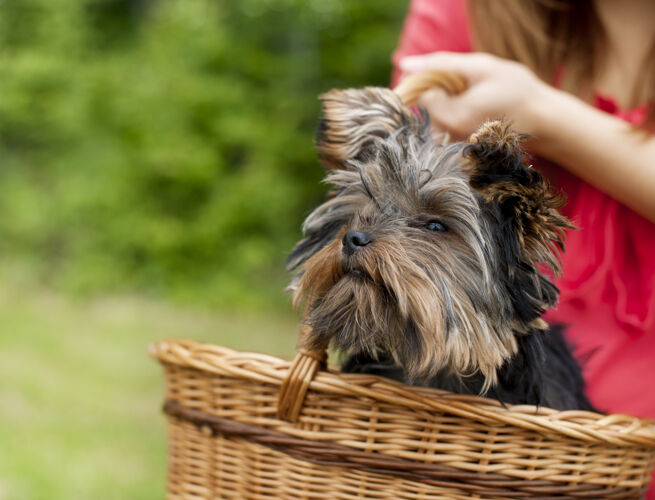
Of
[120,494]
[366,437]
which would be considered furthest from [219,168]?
[366,437]

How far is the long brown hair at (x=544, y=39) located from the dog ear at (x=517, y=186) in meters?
1.15

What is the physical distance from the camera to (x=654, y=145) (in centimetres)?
227

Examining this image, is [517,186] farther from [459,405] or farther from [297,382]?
[297,382]

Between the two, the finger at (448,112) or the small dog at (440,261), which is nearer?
the small dog at (440,261)

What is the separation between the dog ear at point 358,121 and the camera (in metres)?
2.13

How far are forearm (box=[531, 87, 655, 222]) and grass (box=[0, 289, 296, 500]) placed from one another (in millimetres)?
2860

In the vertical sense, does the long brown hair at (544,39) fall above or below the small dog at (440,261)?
above

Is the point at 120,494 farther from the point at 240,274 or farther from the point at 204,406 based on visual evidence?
the point at 240,274

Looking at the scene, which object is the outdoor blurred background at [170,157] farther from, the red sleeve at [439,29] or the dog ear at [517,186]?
the dog ear at [517,186]

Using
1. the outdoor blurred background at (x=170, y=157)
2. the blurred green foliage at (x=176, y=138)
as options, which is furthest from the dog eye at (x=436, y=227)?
the blurred green foliage at (x=176, y=138)

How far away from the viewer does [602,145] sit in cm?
230

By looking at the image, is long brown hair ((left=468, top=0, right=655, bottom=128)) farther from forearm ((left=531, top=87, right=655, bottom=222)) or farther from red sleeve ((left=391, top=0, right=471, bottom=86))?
forearm ((left=531, top=87, right=655, bottom=222))

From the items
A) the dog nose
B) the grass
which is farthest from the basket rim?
the grass

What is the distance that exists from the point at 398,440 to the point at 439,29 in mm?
1952
